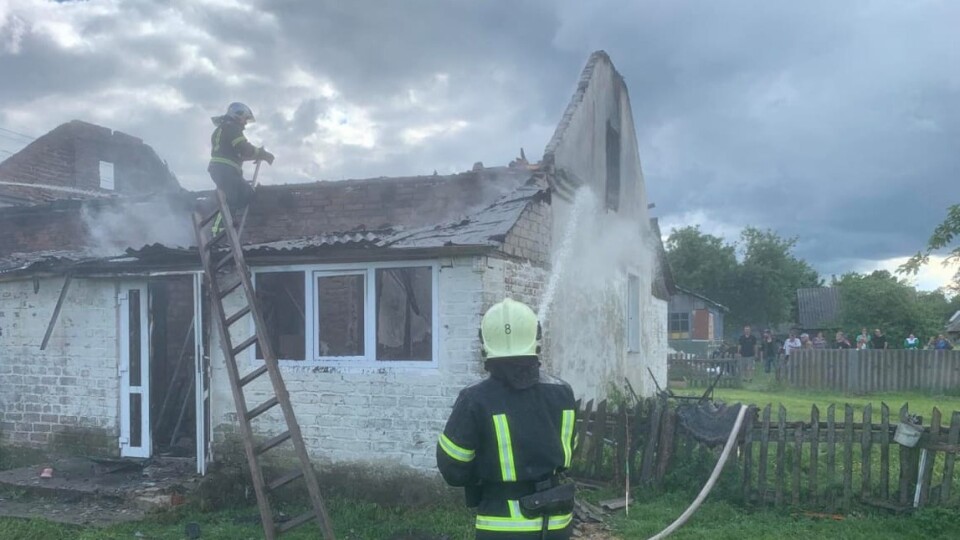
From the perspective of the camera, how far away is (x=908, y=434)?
6.73m

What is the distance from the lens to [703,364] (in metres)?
22.5

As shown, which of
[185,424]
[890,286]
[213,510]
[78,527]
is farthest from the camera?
[890,286]

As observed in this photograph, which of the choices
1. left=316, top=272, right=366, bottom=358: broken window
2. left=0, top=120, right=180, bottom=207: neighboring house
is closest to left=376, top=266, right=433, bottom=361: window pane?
left=316, top=272, right=366, bottom=358: broken window

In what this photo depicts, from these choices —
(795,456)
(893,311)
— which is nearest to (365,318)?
(795,456)

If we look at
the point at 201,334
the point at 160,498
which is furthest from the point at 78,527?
the point at 201,334

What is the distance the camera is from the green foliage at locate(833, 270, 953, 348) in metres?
31.6

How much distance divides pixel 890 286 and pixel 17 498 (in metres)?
33.5

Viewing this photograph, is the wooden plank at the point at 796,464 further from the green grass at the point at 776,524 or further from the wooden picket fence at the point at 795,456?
the green grass at the point at 776,524

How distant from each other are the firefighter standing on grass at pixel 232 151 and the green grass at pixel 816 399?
10.2 metres

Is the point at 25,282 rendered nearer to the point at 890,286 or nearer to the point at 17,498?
the point at 17,498

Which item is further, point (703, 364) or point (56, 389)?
point (703, 364)

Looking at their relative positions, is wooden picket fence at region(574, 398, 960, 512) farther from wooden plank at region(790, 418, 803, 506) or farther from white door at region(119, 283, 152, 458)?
white door at region(119, 283, 152, 458)

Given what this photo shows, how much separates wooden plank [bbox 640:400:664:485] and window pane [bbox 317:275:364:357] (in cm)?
363

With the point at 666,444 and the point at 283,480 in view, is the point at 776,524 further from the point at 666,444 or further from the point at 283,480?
the point at 283,480
